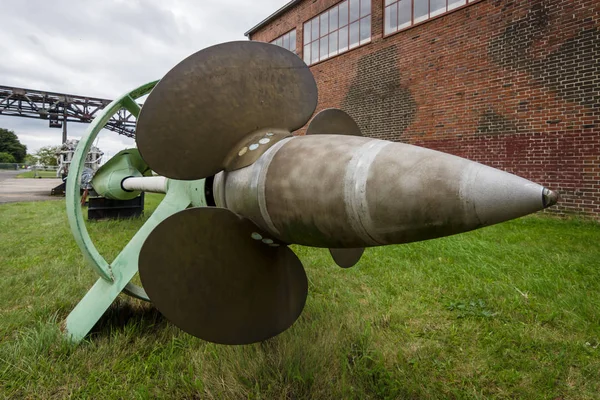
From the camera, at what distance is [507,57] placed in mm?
6109

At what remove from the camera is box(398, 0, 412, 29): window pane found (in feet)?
25.3

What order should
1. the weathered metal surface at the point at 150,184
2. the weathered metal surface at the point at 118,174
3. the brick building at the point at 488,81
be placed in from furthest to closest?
the brick building at the point at 488,81 → the weathered metal surface at the point at 118,174 → the weathered metal surface at the point at 150,184

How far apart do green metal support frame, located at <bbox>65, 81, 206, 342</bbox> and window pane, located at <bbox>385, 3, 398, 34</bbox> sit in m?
7.70

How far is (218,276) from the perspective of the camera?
120 cm

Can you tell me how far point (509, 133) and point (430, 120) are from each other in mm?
1605

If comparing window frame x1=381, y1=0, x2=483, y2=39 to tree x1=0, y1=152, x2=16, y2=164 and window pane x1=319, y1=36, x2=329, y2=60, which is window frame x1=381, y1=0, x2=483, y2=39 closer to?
window pane x1=319, y1=36, x2=329, y2=60

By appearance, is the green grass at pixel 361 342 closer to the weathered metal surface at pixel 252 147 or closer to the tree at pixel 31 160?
the weathered metal surface at pixel 252 147

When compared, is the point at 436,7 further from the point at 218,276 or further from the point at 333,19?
the point at 218,276

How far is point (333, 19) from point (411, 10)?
2.73 m

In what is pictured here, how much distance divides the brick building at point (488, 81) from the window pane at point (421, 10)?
0.02m

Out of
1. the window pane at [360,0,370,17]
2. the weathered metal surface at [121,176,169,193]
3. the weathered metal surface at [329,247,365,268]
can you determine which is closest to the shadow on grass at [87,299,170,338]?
the weathered metal surface at [121,176,169,193]

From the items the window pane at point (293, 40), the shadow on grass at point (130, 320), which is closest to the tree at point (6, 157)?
A: the window pane at point (293, 40)

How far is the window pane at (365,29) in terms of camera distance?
8.57 metres

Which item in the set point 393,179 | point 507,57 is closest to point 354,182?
point 393,179
